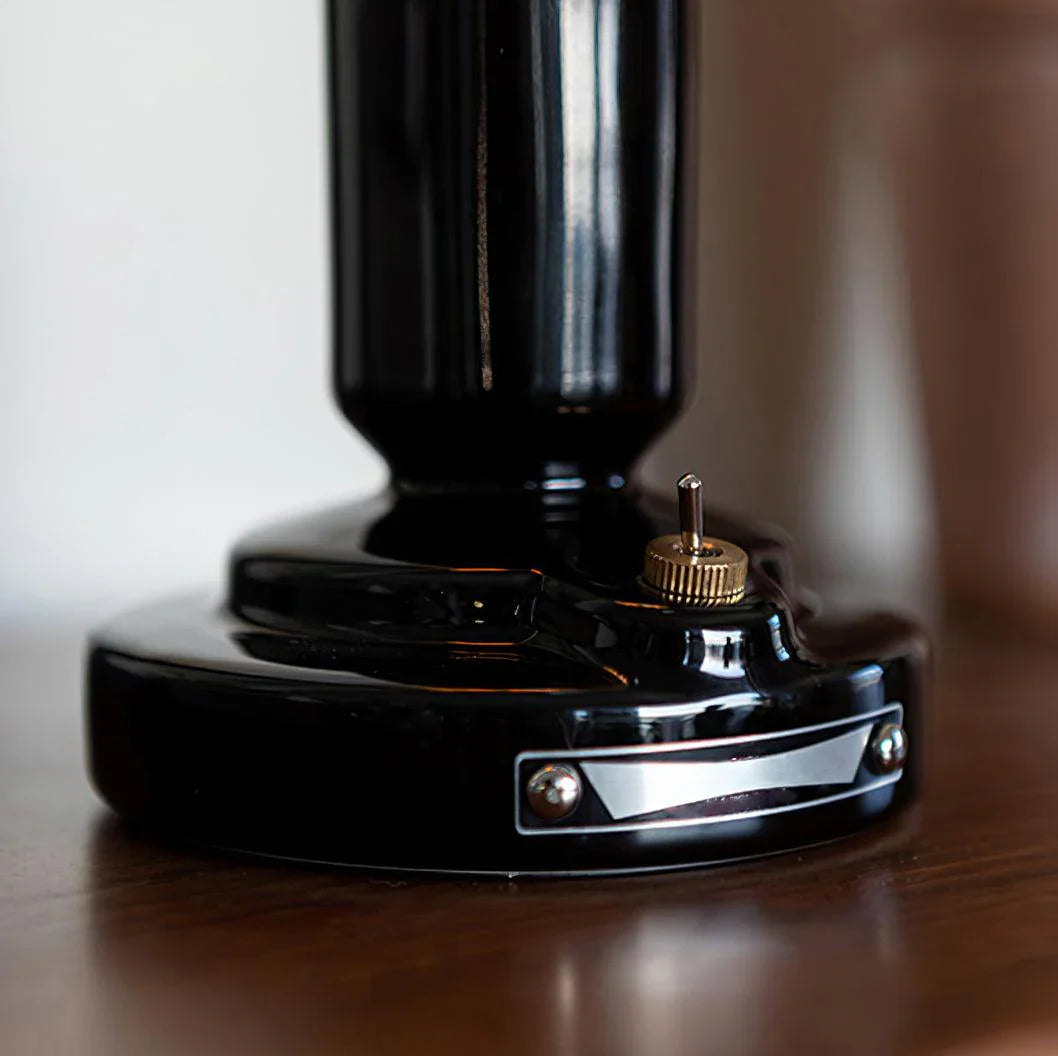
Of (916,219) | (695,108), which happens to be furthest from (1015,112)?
(695,108)

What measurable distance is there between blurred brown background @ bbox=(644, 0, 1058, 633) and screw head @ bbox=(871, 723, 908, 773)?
520 millimetres

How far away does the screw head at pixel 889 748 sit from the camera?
501 mm

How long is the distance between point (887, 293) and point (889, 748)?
0.69 meters

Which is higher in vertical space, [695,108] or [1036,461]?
[695,108]

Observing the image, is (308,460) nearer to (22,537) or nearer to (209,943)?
(22,537)

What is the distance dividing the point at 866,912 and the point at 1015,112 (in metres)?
0.74

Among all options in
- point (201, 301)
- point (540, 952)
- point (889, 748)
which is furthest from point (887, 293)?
point (540, 952)

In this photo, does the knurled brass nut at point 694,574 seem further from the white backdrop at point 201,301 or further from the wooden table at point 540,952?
the white backdrop at point 201,301

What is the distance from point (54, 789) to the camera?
1.90 ft

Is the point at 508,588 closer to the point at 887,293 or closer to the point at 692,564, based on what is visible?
the point at 692,564

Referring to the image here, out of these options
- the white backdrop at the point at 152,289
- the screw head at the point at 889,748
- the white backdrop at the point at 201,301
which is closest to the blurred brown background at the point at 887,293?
Answer: the white backdrop at the point at 201,301

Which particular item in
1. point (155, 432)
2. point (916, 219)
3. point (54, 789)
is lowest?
point (54, 789)

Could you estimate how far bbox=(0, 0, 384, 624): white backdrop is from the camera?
0.93m

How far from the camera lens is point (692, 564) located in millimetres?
475
